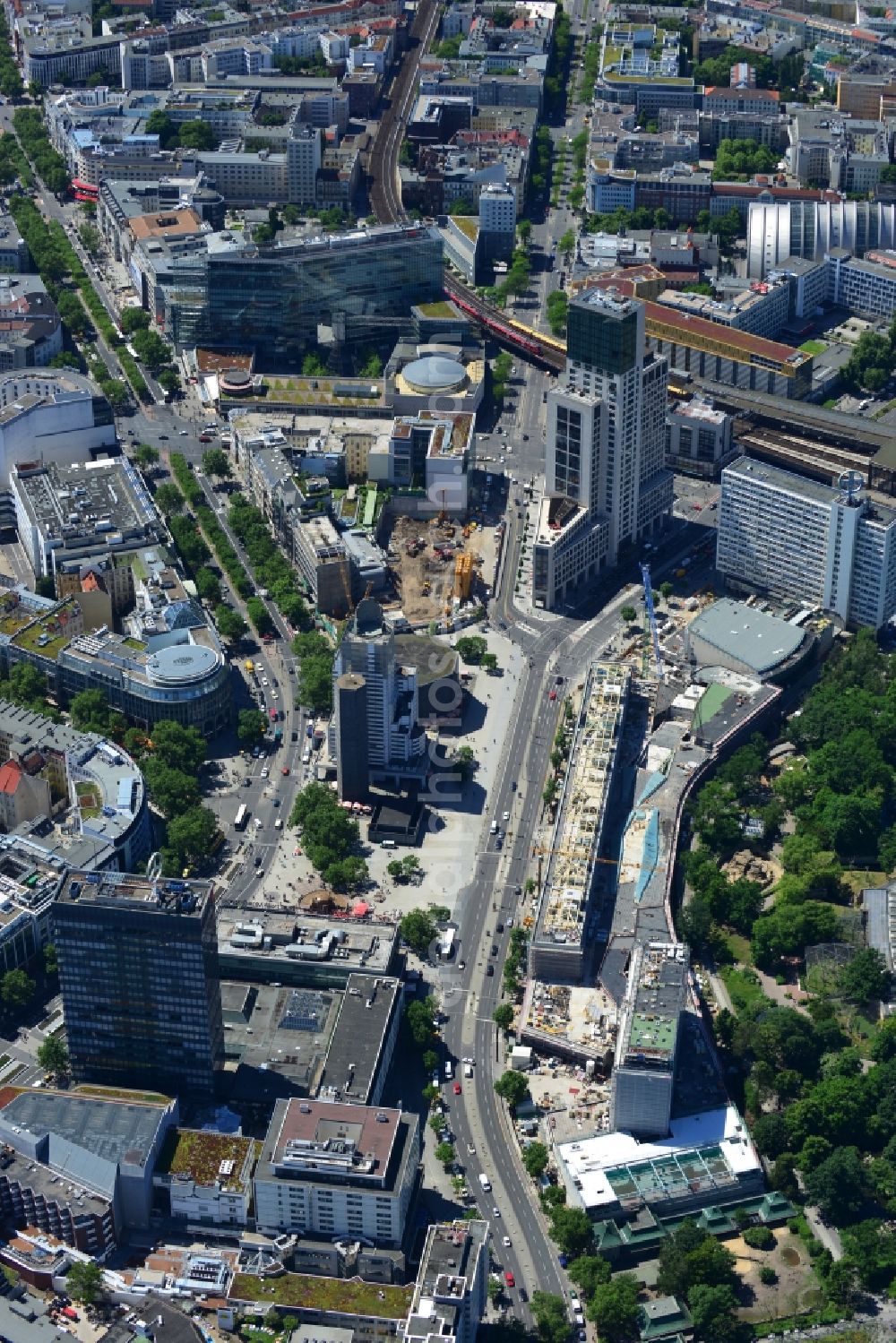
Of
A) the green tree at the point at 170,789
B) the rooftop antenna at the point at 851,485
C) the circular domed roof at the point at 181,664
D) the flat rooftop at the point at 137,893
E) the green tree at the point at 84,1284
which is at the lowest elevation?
the green tree at the point at 84,1284

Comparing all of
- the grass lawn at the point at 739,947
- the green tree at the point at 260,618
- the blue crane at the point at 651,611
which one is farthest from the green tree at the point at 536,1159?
the green tree at the point at 260,618

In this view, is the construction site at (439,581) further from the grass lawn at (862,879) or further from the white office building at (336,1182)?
the white office building at (336,1182)

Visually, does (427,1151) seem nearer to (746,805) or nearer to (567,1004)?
(567,1004)

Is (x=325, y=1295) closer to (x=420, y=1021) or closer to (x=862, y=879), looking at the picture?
(x=420, y=1021)

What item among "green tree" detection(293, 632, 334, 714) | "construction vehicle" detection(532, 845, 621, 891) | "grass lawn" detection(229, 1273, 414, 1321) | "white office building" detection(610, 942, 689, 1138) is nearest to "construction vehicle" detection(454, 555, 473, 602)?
"green tree" detection(293, 632, 334, 714)

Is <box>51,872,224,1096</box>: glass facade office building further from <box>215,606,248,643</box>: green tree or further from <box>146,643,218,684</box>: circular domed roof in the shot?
<box>215,606,248,643</box>: green tree

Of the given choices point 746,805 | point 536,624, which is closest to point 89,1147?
point 746,805

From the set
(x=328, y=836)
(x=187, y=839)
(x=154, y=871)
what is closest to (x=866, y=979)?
(x=328, y=836)
